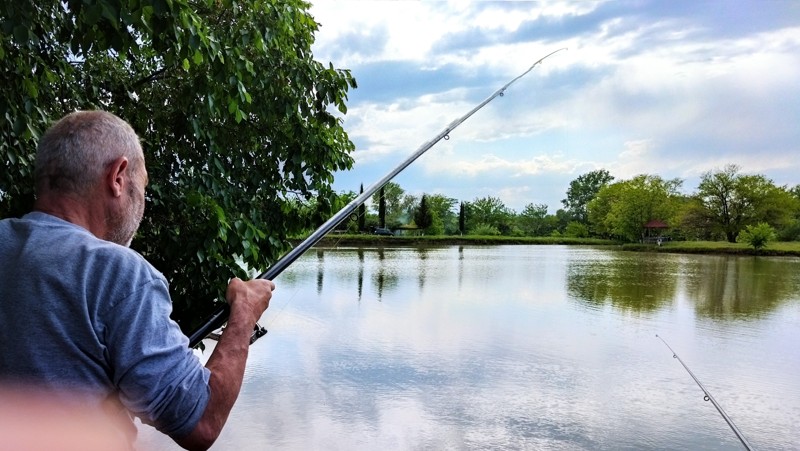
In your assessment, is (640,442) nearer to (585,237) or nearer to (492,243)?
(492,243)

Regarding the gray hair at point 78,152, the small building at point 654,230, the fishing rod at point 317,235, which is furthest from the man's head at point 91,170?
the small building at point 654,230

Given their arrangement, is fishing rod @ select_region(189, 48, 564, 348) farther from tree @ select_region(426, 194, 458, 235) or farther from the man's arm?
tree @ select_region(426, 194, 458, 235)

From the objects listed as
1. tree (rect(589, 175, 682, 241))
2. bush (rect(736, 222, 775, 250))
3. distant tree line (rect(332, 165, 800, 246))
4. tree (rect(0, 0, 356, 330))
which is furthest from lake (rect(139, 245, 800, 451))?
tree (rect(589, 175, 682, 241))

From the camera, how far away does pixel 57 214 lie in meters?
1.09

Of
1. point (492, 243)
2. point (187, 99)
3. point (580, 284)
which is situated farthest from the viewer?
point (492, 243)

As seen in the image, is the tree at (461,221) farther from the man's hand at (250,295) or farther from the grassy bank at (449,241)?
the man's hand at (250,295)

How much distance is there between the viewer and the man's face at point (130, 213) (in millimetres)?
1167

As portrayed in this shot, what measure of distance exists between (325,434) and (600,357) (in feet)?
19.3

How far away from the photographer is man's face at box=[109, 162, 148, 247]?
1.17 m

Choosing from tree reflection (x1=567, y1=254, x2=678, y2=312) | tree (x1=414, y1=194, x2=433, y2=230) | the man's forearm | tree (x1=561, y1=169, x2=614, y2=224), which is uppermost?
tree (x1=561, y1=169, x2=614, y2=224)

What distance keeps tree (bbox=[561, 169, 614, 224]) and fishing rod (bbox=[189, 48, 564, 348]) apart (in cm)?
8150

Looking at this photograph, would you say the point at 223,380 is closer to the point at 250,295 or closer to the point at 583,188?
the point at 250,295

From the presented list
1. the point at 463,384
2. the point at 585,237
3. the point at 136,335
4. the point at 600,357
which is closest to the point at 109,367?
the point at 136,335

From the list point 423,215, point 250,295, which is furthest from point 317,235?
point 423,215
